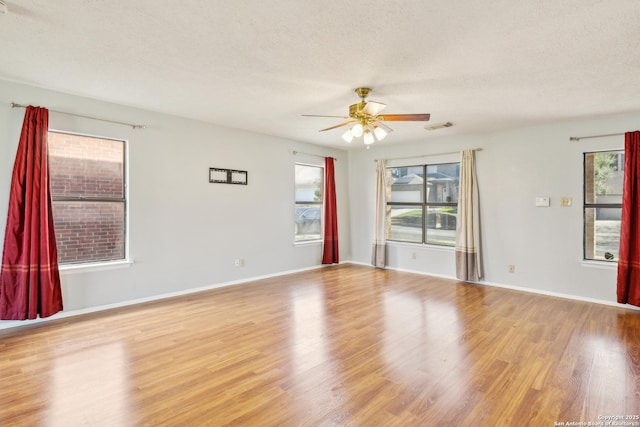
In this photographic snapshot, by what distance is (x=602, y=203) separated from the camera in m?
4.50

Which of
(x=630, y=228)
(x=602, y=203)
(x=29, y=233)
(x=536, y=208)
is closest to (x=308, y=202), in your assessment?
(x=536, y=208)

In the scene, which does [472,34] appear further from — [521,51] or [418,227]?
[418,227]

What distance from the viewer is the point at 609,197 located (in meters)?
4.46

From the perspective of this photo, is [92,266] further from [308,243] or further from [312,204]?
[312,204]

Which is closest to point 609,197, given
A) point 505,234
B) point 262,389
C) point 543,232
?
point 543,232

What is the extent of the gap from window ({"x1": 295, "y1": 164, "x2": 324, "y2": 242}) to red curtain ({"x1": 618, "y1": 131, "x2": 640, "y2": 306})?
4.62m

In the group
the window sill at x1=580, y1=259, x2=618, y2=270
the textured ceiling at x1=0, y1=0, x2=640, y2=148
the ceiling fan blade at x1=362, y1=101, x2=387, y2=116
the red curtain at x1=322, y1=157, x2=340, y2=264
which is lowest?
the window sill at x1=580, y1=259, x2=618, y2=270

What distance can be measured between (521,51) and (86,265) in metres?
4.85

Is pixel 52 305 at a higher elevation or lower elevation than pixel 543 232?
lower

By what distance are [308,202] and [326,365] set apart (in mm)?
4158

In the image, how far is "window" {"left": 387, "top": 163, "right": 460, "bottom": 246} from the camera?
5.99 m

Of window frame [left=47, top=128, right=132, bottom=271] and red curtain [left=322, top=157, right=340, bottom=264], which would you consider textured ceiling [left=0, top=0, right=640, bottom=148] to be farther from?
red curtain [left=322, top=157, right=340, bottom=264]

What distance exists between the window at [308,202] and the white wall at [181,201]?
0.29 meters

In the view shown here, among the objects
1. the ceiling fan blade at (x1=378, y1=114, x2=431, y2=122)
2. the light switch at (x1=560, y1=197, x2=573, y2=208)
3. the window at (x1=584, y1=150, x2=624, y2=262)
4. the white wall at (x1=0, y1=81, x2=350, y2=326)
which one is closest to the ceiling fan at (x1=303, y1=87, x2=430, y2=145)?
the ceiling fan blade at (x1=378, y1=114, x2=431, y2=122)
